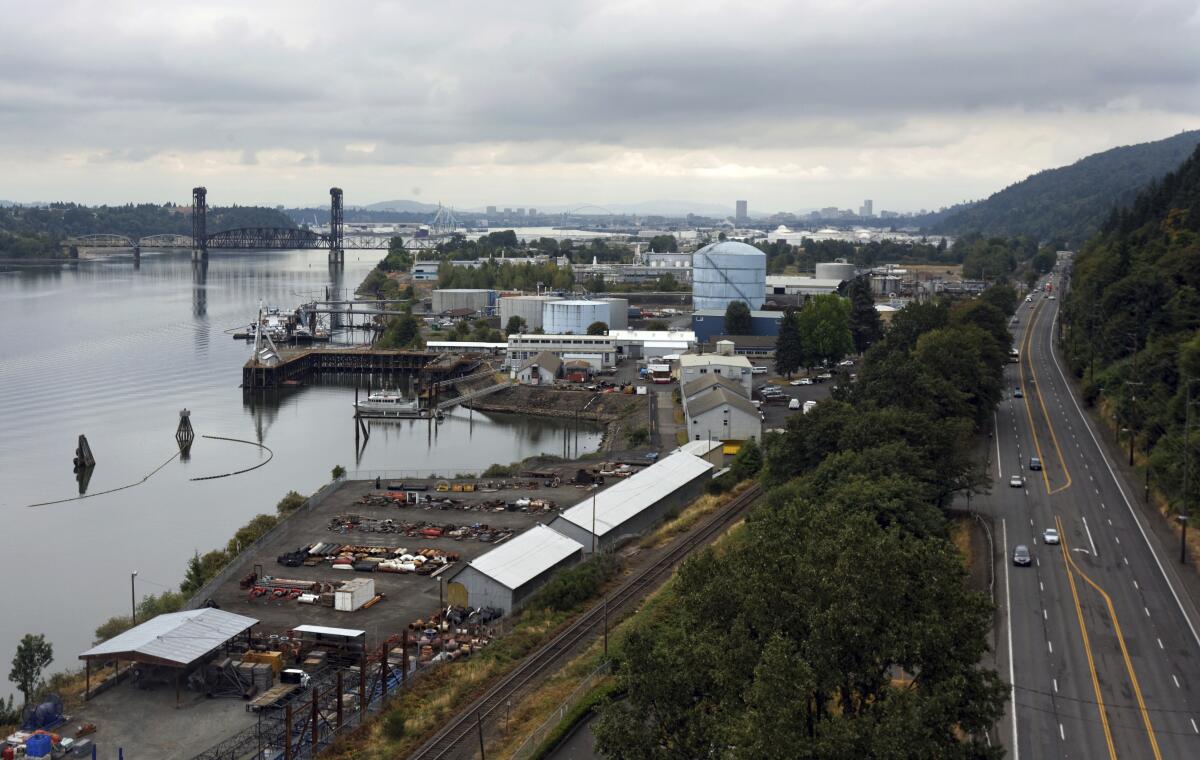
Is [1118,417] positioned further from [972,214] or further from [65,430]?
[972,214]

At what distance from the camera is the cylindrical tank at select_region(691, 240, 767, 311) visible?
2562 cm

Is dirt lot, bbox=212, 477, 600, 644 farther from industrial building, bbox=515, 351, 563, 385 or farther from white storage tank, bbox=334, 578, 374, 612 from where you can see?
industrial building, bbox=515, 351, 563, 385

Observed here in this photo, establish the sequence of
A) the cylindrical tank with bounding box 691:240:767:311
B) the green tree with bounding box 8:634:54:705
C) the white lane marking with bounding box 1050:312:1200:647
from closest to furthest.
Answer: the green tree with bounding box 8:634:54:705, the white lane marking with bounding box 1050:312:1200:647, the cylindrical tank with bounding box 691:240:767:311

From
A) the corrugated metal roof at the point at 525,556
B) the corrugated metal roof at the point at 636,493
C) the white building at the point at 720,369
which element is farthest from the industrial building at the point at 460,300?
the corrugated metal roof at the point at 525,556

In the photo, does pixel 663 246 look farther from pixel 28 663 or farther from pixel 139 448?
pixel 28 663

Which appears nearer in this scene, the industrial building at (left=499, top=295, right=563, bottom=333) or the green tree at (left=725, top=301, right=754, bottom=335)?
the green tree at (left=725, top=301, right=754, bottom=335)

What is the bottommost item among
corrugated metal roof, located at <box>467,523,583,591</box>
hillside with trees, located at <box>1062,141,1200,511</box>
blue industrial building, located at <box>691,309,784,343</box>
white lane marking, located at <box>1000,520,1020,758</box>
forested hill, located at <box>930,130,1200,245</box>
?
corrugated metal roof, located at <box>467,523,583,591</box>

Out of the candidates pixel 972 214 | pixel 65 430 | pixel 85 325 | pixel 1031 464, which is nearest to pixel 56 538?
pixel 65 430

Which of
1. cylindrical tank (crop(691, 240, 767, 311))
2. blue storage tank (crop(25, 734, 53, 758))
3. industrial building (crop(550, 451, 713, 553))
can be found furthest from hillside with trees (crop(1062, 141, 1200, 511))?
blue storage tank (crop(25, 734, 53, 758))

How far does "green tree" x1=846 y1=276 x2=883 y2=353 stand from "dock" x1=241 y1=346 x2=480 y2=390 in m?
6.77

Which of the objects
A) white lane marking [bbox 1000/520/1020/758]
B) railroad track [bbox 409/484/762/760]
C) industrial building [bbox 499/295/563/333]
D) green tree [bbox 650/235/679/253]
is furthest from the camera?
green tree [bbox 650/235/679/253]

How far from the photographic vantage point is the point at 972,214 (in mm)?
87875

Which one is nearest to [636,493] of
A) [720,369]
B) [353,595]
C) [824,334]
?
[353,595]

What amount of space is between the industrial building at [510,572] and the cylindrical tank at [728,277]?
17501mm
